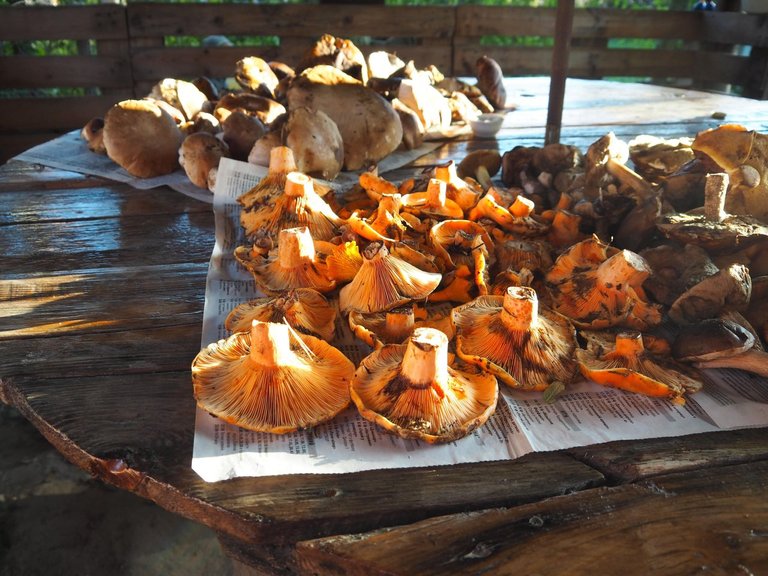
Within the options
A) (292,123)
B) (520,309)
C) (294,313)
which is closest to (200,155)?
(292,123)

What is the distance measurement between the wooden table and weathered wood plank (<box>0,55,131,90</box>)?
4.77 metres

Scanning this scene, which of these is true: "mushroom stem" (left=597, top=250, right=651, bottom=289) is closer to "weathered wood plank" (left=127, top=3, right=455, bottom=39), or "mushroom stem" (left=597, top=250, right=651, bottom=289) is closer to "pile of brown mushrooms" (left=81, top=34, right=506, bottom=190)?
"pile of brown mushrooms" (left=81, top=34, right=506, bottom=190)

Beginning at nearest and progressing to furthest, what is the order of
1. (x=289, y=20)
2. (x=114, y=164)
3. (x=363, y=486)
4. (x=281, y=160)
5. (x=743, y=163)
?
(x=363, y=486)
(x=743, y=163)
(x=281, y=160)
(x=114, y=164)
(x=289, y=20)

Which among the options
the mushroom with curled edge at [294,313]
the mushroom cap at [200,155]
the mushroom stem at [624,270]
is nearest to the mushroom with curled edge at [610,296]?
the mushroom stem at [624,270]

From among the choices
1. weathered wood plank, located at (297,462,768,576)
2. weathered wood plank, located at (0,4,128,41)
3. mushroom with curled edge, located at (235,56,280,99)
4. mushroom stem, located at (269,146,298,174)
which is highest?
weathered wood plank, located at (0,4,128,41)

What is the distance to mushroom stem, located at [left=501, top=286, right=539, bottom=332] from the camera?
1431 millimetres

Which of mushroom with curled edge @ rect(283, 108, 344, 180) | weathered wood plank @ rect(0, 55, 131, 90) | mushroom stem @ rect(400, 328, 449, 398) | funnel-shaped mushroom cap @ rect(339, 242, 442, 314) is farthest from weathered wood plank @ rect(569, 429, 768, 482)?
weathered wood plank @ rect(0, 55, 131, 90)

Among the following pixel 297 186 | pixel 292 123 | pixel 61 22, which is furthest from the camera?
pixel 61 22

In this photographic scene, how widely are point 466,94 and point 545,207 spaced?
6.82 ft

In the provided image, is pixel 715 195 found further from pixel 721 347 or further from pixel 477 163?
pixel 477 163

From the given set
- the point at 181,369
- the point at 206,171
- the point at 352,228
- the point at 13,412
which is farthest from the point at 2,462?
the point at 352,228

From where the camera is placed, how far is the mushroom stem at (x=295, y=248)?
68.1 inches

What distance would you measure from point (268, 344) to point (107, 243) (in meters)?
1.27

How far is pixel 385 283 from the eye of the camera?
160 cm
